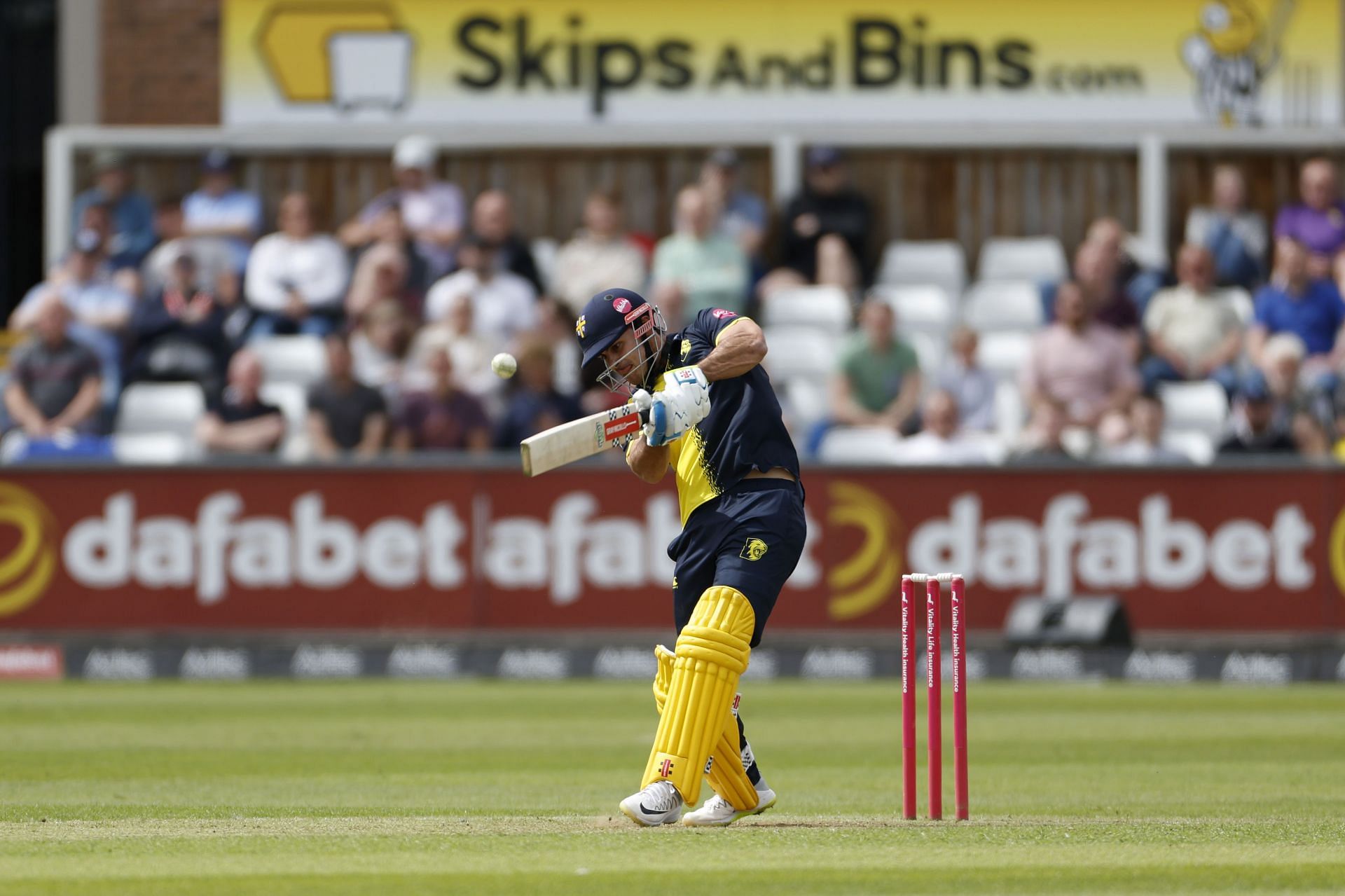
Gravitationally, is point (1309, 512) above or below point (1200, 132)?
below

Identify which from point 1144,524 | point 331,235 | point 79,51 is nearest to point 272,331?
point 331,235

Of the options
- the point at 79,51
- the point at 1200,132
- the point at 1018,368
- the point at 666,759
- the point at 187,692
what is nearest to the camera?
the point at 666,759

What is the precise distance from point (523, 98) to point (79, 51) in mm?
3957

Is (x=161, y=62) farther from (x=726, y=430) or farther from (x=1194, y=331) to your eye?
(x=726, y=430)

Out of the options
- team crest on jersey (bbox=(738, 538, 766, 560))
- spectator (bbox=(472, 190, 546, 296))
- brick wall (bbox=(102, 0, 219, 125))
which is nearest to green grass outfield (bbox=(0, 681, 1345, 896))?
team crest on jersey (bbox=(738, 538, 766, 560))

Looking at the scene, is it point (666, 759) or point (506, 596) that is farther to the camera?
point (506, 596)

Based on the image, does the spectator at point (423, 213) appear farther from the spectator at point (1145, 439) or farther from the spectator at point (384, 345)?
the spectator at point (1145, 439)

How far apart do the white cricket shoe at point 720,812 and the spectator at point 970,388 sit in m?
7.97

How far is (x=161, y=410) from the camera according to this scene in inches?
580

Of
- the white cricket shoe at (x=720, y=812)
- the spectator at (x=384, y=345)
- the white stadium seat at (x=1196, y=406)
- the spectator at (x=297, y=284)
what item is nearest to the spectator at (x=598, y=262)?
the spectator at (x=384, y=345)

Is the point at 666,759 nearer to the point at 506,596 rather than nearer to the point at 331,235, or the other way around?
the point at 506,596

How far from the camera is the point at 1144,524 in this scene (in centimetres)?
1307

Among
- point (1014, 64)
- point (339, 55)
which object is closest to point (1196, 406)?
point (1014, 64)

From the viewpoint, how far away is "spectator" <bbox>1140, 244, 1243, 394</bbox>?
14.6 m
